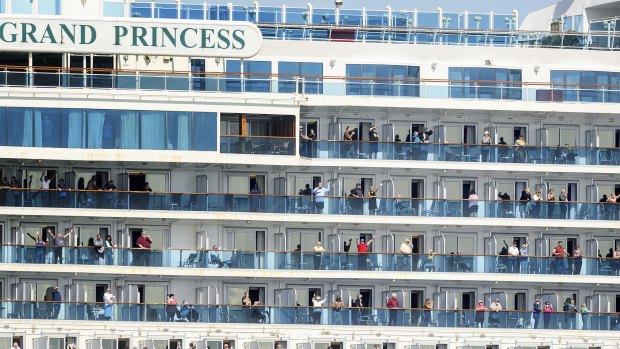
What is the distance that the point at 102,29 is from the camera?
68625 mm

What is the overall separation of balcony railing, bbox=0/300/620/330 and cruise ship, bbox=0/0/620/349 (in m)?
0.06

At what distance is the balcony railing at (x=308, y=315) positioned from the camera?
6856cm

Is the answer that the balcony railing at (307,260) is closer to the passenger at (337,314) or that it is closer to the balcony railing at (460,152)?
the passenger at (337,314)

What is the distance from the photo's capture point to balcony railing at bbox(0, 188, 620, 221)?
6862cm

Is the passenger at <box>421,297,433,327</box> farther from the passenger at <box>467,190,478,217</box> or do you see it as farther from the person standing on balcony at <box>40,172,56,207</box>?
the person standing on balcony at <box>40,172,56,207</box>

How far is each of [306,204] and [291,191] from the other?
1.28 m

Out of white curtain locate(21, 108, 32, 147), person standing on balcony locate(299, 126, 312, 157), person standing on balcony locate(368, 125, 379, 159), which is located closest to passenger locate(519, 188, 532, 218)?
person standing on balcony locate(368, 125, 379, 159)

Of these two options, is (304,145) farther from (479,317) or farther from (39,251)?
(39,251)

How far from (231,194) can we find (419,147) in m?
6.09

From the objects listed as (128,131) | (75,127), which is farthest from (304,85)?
(75,127)

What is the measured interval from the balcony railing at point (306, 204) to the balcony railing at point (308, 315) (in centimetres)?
299

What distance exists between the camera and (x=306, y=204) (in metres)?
69.8

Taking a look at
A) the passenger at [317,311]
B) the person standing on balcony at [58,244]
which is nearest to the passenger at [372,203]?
the passenger at [317,311]

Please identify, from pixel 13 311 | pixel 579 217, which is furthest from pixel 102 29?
pixel 579 217
